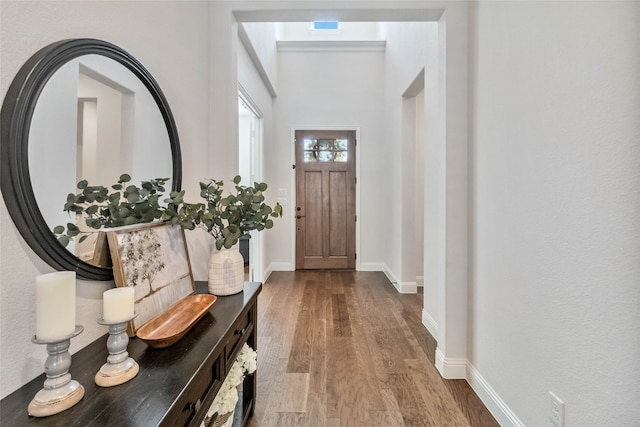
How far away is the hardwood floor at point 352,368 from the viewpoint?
1.57 metres

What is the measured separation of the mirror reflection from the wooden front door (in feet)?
11.0

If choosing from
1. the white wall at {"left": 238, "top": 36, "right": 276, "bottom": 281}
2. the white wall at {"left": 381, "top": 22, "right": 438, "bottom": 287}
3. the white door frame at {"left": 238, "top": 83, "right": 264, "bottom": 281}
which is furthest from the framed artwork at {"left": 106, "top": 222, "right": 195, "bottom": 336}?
the white wall at {"left": 381, "top": 22, "right": 438, "bottom": 287}

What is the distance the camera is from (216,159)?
6.19 ft

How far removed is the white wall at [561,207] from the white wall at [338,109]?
2828 mm

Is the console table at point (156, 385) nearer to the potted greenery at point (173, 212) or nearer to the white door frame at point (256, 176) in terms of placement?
the potted greenery at point (173, 212)

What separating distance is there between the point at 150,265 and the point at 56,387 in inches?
17.6

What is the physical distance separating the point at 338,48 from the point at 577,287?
14.8 feet

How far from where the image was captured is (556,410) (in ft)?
3.76

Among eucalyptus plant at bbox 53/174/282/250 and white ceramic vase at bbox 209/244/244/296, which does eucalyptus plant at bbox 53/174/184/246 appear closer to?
eucalyptus plant at bbox 53/174/282/250

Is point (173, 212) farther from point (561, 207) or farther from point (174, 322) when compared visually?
point (561, 207)

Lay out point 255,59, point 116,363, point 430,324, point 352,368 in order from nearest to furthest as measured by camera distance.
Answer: point 116,363 < point 352,368 < point 430,324 < point 255,59

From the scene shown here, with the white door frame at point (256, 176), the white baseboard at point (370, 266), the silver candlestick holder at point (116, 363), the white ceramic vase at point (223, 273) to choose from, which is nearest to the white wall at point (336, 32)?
the white door frame at point (256, 176)

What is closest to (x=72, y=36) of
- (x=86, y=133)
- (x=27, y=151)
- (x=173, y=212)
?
(x=86, y=133)

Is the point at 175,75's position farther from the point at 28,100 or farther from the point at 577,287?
the point at 577,287
